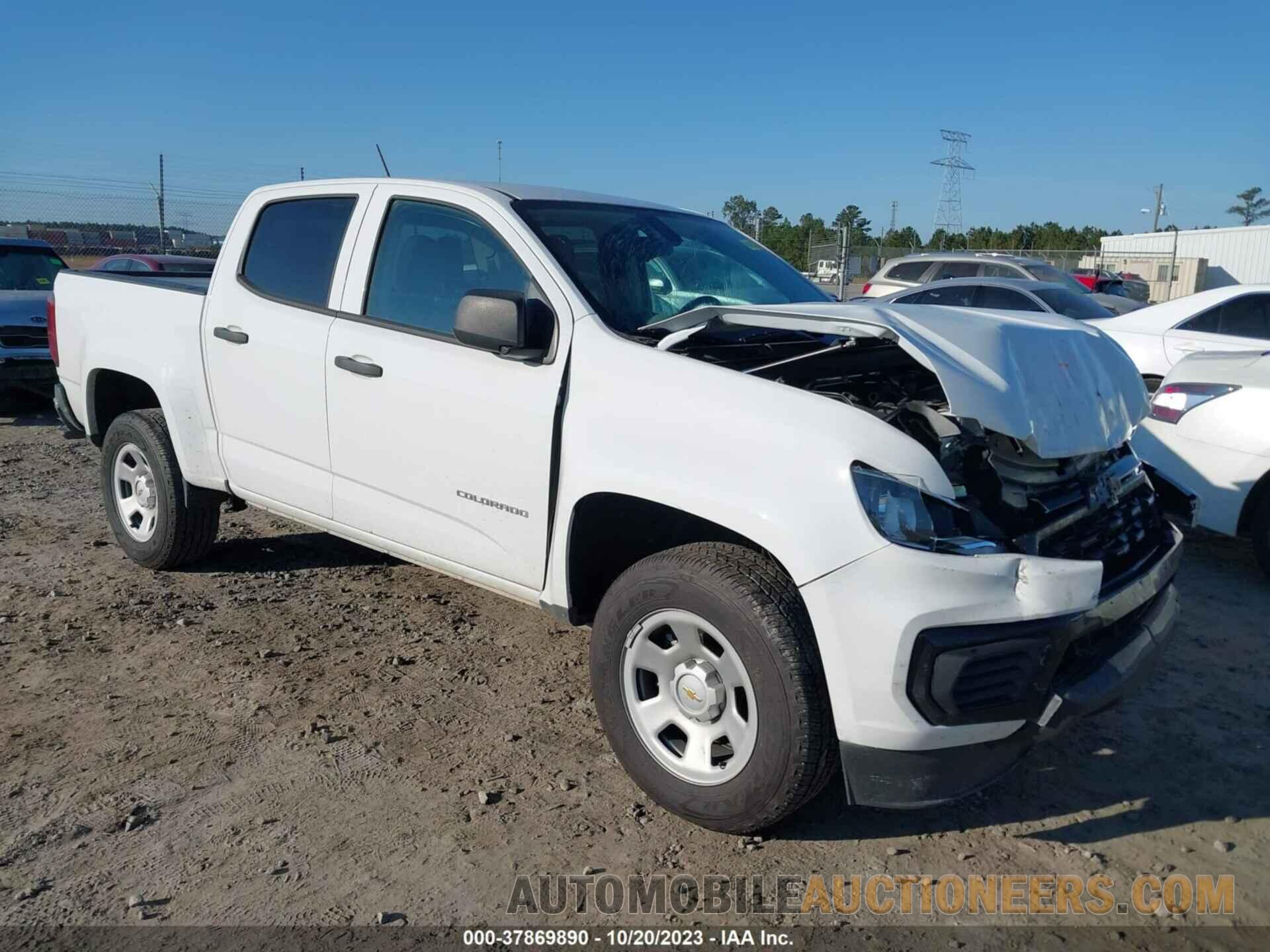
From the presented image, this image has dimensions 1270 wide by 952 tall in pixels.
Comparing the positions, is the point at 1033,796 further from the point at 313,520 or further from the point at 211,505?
the point at 211,505

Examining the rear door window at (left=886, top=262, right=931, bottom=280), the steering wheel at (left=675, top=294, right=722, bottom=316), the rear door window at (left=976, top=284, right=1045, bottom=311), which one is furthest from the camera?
the rear door window at (left=886, top=262, right=931, bottom=280)

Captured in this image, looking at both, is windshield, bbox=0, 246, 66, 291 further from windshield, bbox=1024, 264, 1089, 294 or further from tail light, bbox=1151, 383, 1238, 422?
windshield, bbox=1024, 264, 1089, 294

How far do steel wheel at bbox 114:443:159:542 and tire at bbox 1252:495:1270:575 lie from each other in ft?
18.8

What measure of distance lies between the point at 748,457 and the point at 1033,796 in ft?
5.21

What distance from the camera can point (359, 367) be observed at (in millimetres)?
3906

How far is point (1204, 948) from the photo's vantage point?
263cm

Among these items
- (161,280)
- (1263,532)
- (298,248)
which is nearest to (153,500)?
(161,280)

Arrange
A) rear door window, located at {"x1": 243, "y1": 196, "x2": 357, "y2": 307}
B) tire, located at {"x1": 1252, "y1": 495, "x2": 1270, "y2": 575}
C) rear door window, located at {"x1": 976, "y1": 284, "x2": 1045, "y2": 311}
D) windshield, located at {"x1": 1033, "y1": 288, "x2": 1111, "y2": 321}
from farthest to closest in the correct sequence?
rear door window, located at {"x1": 976, "y1": 284, "x2": 1045, "y2": 311} < windshield, located at {"x1": 1033, "y1": 288, "x2": 1111, "y2": 321} < tire, located at {"x1": 1252, "y1": 495, "x2": 1270, "y2": 575} < rear door window, located at {"x1": 243, "y1": 196, "x2": 357, "y2": 307}

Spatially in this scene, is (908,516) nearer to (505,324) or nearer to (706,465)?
(706,465)

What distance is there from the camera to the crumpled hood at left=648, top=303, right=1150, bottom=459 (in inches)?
115

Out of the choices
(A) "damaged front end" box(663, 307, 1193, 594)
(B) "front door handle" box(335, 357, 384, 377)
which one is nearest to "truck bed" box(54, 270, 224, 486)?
(B) "front door handle" box(335, 357, 384, 377)

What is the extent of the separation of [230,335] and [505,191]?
4.81 feet

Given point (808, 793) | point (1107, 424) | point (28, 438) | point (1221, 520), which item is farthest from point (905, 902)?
point (28, 438)

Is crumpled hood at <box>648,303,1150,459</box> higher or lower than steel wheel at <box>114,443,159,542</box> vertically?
higher
